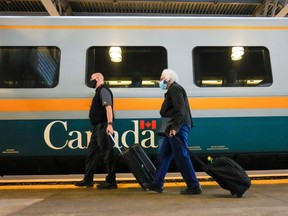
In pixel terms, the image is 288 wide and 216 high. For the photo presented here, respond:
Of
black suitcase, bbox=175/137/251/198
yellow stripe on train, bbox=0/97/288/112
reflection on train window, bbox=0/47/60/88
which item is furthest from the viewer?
reflection on train window, bbox=0/47/60/88

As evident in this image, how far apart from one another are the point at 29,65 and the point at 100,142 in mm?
1822

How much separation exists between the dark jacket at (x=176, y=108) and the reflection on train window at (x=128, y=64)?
1098mm

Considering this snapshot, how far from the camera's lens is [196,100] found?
17.7 feet

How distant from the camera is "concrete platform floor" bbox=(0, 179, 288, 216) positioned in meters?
3.42

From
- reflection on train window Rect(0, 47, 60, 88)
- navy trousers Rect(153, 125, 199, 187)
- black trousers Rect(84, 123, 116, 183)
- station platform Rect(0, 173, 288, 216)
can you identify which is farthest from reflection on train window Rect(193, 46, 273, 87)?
reflection on train window Rect(0, 47, 60, 88)

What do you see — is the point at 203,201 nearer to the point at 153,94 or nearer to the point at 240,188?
the point at 240,188

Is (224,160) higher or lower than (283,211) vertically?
higher

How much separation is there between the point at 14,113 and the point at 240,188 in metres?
3.44

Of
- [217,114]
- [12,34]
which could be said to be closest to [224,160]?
[217,114]

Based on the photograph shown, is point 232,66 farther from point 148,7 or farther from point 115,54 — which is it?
point 148,7

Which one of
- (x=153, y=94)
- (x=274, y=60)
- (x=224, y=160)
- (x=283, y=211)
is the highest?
(x=274, y=60)

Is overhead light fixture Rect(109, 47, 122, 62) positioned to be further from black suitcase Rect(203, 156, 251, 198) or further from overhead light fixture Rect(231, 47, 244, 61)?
black suitcase Rect(203, 156, 251, 198)

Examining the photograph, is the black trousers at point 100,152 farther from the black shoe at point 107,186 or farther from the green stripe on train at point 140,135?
the green stripe on train at point 140,135

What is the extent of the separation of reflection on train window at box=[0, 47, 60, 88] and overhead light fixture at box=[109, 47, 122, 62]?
0.83 metres
